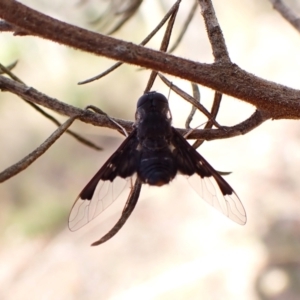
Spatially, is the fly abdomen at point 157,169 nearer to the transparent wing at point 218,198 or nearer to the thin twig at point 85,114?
the transparent wing at point 218,198

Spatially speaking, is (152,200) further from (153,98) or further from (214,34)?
(214,34)

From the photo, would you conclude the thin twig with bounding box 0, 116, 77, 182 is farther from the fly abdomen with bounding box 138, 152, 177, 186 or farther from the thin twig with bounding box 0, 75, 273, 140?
the fly abdomen with bounding box 138, 152, 177, 186

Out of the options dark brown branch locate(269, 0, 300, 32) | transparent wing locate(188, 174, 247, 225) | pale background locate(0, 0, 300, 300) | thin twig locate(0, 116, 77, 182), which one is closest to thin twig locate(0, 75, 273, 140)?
thin twig locate(0, 116, 77, 182)

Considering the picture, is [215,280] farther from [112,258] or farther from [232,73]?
[232,73]

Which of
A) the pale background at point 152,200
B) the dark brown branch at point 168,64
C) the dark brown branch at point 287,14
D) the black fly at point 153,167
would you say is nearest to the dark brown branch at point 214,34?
the dark brown branch at point 168,64

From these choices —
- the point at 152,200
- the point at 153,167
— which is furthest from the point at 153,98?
the point at 152,200
